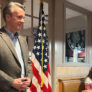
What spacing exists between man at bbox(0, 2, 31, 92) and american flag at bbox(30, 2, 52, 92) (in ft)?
3.13

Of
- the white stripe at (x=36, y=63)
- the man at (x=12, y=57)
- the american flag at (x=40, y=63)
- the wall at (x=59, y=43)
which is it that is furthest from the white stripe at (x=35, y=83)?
the man at (x=12, y=57)

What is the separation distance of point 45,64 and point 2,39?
4.26 feet

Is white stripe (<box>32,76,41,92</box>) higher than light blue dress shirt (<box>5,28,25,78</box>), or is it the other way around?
light blue dress shirt (<box>5,28,25,78</box>)

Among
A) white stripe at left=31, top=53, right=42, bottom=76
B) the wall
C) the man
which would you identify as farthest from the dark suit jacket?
the wall

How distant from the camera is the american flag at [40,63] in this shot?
229cm

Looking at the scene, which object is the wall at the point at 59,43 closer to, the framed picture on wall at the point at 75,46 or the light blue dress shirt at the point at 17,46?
the framed picture on wall at the point at 75,46

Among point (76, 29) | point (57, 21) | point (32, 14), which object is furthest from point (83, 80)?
point (32, 14)

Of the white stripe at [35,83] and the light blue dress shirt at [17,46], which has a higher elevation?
the light blue dress shirt at [17,46]

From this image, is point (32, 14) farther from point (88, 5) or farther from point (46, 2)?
point (88, 5)

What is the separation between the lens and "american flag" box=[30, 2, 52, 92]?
2292 millimetres

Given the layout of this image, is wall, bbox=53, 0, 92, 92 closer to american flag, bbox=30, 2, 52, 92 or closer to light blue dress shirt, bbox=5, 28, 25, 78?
american flag, bbox=30, 2, 52, 92

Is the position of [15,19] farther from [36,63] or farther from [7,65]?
[36,63]

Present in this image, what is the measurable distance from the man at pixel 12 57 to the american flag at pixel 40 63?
3.13 feet

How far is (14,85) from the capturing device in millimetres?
1127
